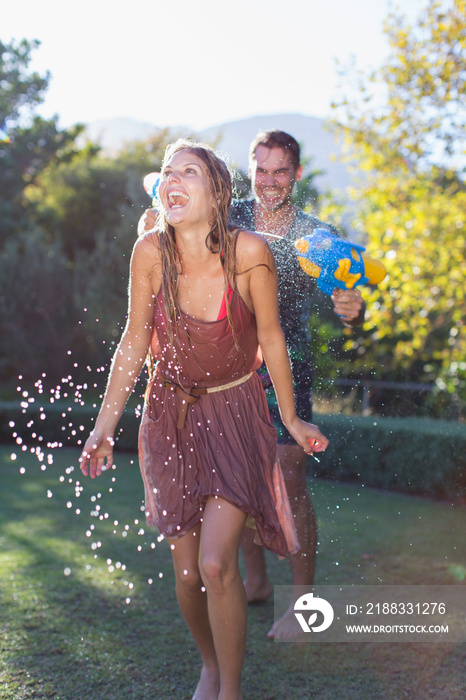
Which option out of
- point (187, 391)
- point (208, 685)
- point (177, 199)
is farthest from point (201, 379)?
point (208, 685)

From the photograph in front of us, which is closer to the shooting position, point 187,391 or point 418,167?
point 187,391

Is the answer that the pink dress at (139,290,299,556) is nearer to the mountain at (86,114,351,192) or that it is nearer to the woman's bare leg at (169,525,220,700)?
the woman's bare leg at (169,525,220,700)

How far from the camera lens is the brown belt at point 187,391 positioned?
231cm

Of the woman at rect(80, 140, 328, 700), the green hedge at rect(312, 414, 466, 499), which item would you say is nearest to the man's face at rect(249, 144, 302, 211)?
the woman at rect(80, 140, 328, 700)

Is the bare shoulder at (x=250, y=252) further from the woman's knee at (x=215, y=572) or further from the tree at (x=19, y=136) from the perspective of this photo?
the tree at (x=19, y=136)

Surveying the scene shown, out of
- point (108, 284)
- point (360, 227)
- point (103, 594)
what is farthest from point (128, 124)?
point (103, 594)

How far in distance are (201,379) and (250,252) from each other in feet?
1.46

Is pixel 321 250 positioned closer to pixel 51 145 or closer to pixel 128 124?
pixel 51 145

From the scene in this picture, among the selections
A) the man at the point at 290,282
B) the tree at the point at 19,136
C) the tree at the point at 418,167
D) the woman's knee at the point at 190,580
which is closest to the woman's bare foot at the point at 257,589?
the man at the point at 290,282

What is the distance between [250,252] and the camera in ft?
7.36

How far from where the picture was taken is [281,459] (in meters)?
2.97

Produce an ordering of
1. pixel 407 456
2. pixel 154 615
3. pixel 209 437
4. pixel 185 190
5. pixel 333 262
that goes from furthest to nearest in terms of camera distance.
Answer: pixel 407 456
pixel 154 615
pixel 333 262
pixel 209 437
pixel 185 190

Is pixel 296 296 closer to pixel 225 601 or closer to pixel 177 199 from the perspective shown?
pixel 177 199

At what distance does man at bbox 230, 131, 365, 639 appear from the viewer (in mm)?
2828
